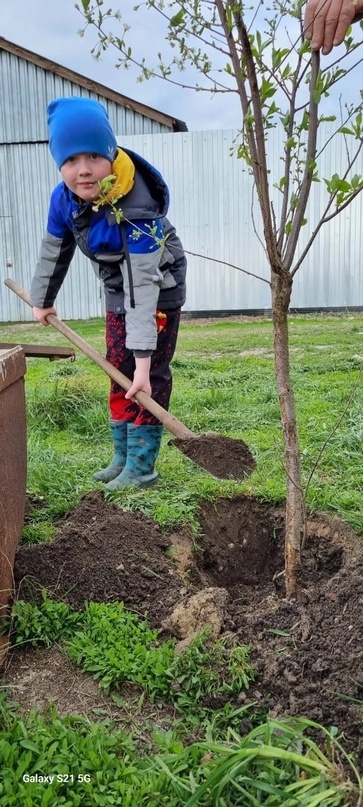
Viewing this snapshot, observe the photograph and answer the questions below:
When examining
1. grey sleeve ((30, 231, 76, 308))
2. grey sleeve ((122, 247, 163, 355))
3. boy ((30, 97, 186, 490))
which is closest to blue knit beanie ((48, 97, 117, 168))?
boy ((30, 97, 186, 490))

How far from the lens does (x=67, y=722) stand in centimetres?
184

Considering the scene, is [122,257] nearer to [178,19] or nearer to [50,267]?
[50,267]

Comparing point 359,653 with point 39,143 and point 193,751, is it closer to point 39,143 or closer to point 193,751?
point 193,751

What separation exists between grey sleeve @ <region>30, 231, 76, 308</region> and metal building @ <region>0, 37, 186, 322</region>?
10892mm

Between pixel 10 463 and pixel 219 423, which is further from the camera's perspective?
pixel 219 423

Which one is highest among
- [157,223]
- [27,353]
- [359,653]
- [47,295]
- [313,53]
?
[313,53]

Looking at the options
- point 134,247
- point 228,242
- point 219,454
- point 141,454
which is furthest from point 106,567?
point 228,242

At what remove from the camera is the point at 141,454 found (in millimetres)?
3559

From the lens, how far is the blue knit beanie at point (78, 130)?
117 inches

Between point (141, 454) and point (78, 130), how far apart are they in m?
1.63

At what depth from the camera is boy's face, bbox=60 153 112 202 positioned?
306cm

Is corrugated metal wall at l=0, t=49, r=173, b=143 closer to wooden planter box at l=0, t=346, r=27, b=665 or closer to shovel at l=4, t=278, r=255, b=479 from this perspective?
shovel at l=4, t=278, r=255, b=479

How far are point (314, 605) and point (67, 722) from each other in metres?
0.88

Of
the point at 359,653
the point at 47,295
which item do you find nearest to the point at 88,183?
the point at 47,295
